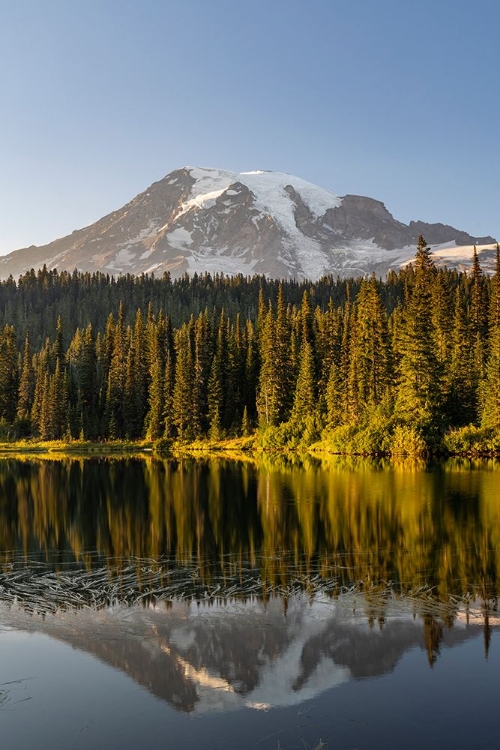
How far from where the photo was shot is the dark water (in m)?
12.8

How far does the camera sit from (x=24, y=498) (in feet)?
160

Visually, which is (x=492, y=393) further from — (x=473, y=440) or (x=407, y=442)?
(x=407, y=442)

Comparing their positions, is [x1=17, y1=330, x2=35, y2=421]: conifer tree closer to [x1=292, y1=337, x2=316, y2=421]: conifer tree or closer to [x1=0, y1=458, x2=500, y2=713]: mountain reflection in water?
[x1=292, y1=337, x2=316, y2=421]: conifer tree

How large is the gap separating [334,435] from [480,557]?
6393 cm

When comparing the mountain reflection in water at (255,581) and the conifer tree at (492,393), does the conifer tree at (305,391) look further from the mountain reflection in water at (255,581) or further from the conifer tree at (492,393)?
the mountain reflection in water at (255,581)

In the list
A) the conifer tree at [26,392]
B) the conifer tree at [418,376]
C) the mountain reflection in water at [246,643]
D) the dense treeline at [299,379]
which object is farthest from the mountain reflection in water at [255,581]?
the conifer tree at [26,392]

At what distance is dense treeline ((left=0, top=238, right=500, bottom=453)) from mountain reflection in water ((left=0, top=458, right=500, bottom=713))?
32621 millimetres

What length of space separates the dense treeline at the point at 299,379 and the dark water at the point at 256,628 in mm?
41644

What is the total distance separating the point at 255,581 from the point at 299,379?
84.5 meters

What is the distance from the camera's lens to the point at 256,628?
1778 cm

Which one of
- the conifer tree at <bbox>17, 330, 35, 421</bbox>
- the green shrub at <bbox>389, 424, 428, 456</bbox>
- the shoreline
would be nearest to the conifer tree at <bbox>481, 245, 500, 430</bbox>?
the green shrub at <bbox>389, 424, 428, 456</bbox>

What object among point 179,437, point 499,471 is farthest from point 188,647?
point 179,437

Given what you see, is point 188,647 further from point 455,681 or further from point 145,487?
point 145,487

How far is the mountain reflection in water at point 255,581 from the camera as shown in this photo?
51.1 ft
